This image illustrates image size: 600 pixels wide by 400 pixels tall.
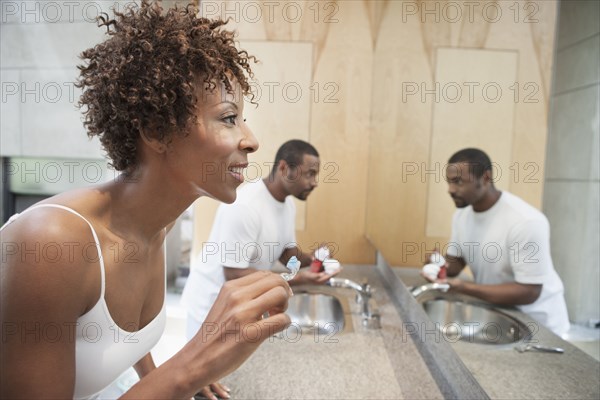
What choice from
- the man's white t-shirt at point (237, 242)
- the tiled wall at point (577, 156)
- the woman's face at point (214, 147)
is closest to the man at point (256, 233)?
the man's white t-shirt at point (237, 242)

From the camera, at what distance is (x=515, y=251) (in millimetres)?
718

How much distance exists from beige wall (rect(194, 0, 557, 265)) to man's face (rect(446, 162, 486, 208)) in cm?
5

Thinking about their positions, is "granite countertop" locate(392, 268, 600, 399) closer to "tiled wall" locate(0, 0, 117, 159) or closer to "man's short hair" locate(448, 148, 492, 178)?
"man's short hair" locate(448, 148, 492, 178)

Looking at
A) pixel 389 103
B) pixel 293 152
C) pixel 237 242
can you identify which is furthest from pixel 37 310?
pixel 389 103

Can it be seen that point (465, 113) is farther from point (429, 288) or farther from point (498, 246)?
point (429, 288)

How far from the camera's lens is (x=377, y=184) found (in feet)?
5.25

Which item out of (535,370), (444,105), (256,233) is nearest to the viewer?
(535,370)

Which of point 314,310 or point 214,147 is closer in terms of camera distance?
point 214,147

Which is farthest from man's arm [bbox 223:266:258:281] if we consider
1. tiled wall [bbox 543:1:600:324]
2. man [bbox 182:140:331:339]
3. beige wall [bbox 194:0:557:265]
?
tiled wall [bbox 543:1:600:324]

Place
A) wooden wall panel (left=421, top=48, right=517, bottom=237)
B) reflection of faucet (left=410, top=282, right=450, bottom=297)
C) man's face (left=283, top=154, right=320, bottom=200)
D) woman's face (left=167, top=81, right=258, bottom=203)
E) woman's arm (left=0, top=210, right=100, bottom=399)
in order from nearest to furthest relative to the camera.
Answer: woman's arm (left=0, top=210, right=100, bottom=399), woman's face (left=167, top=81, right=258, bottom=203), wooden wall panel (left=421, top=48, right=517, bottom=237), reflection of faucet (left=410, top=282, right=450, bottom=297), man's face (left=283, top=154, right=320, bottom=200)

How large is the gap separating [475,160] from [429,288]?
0.41m

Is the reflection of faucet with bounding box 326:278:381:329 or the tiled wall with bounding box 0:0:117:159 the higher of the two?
the tiled wall with bounding box 0:0:117:159

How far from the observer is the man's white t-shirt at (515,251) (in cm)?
62

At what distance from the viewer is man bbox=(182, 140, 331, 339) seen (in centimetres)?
125
